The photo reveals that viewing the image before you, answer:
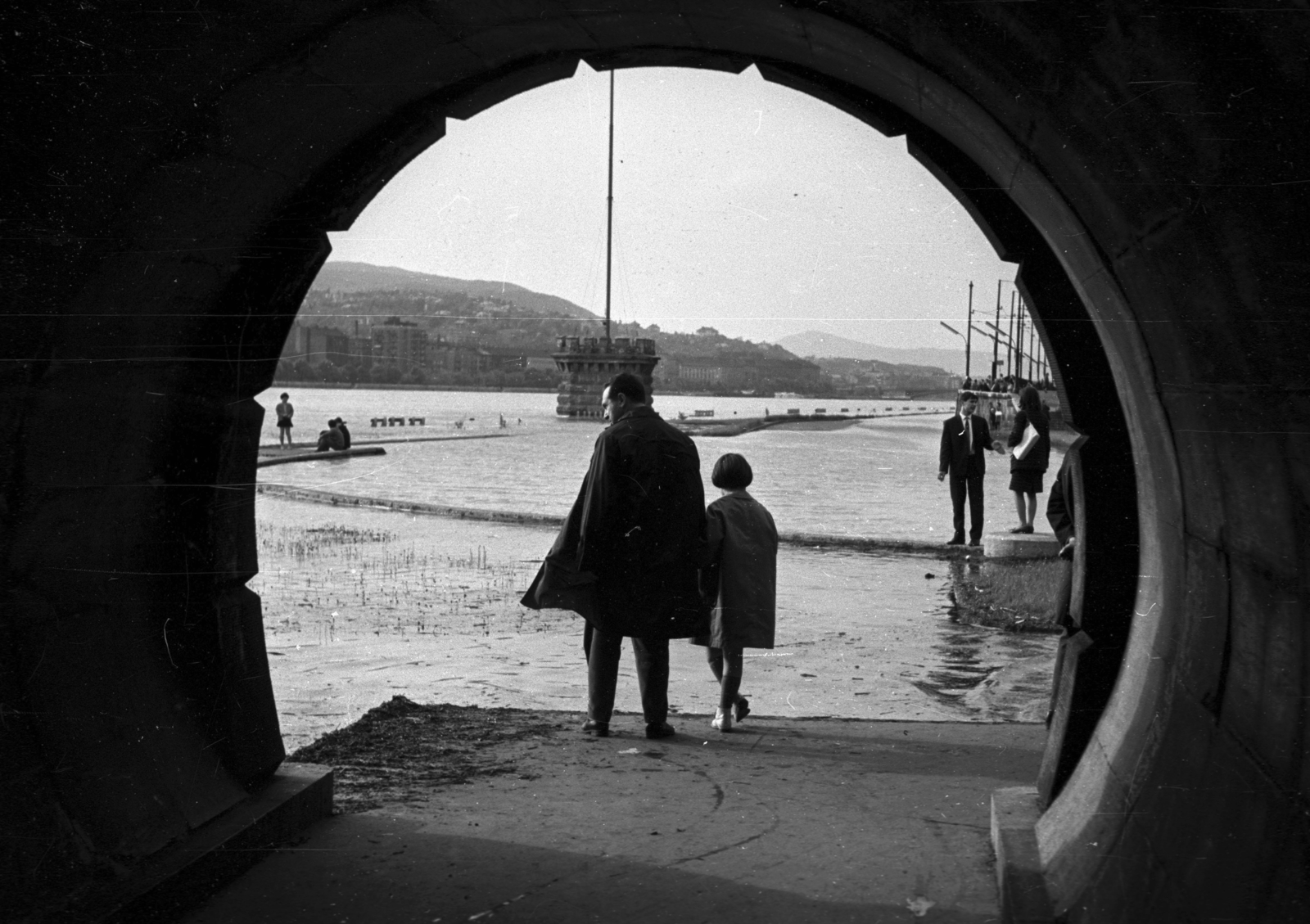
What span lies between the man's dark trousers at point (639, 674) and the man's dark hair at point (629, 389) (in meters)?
1.20

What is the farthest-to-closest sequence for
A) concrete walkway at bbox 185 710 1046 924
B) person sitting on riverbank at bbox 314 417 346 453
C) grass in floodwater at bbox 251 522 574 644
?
person sitting on riverbank at bbox 314 417 346 453, grass in floodwater at bbox 251 522 574 644, concrete walkway at bbox 185 710 1046 924

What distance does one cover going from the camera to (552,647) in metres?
10.0

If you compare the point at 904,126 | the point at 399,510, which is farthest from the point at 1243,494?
the point at 399,510

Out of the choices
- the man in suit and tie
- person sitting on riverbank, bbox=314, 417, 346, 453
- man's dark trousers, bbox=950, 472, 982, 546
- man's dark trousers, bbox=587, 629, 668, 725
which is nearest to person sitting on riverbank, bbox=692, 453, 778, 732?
man's dark trousers, bbox=587, 629, 668, 725

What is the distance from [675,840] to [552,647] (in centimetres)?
502

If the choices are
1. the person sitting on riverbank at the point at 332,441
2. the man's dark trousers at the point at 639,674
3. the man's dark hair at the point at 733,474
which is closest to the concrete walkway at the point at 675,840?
the man's dark trousers at the point at 639,674

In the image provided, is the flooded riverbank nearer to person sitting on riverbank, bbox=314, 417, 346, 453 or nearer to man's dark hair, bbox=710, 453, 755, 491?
man's dark hair, bbox=710, 453, 755, 491

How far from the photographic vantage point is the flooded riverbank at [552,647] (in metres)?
8.12

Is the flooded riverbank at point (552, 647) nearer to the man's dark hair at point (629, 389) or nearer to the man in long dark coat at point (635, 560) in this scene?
the man in long dark coat at point (635, 560)

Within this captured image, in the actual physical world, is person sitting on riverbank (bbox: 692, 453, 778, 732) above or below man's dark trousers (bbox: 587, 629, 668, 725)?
above

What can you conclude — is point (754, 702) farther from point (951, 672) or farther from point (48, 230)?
point (48, 230)

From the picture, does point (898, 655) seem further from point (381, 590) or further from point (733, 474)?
point (381, 590)

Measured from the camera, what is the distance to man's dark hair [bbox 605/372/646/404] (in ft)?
23.1

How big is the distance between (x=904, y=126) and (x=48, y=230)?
2.83 m
